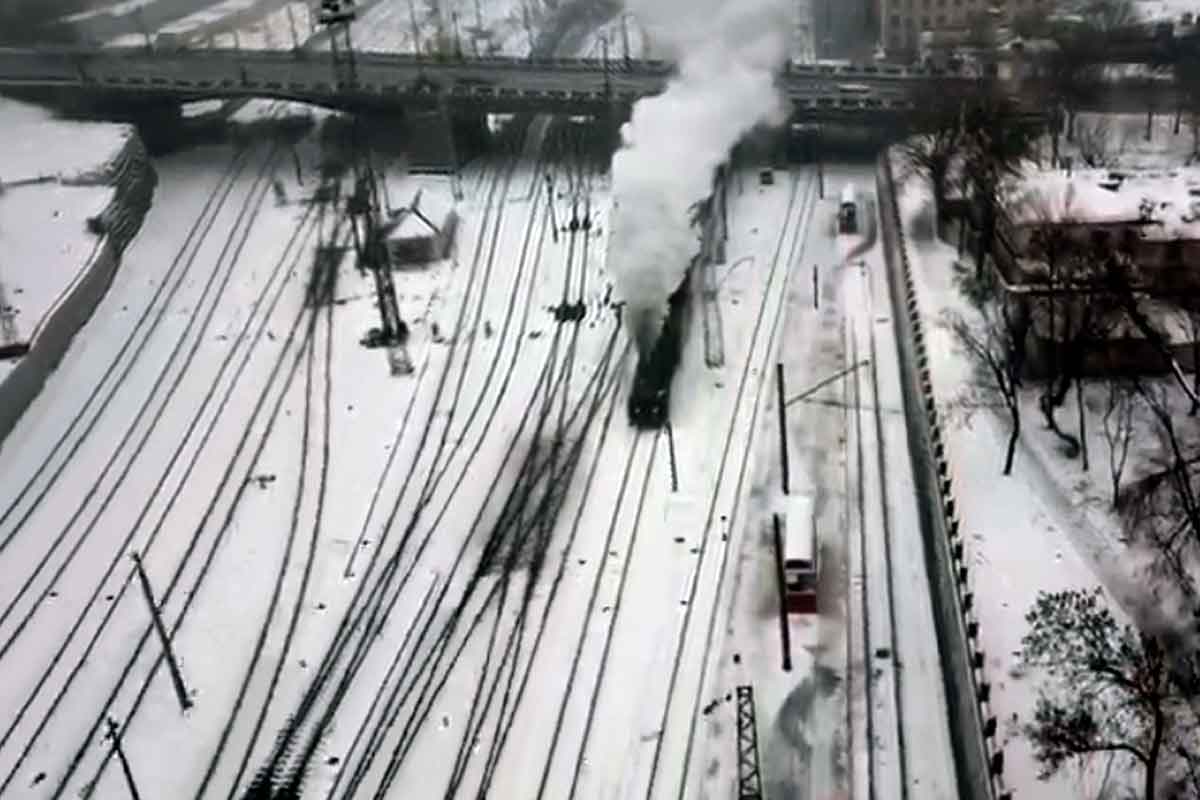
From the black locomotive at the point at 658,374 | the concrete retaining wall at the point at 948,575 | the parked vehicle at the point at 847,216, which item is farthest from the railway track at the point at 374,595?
the parked vehicle at the point at 847,216

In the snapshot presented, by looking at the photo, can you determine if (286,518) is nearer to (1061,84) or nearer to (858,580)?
(858,580)

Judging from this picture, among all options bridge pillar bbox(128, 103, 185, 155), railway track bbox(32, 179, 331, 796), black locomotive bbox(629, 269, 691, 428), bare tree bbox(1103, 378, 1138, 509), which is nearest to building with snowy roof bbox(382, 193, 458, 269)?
railway track bbox(32, 179, 331, 796)

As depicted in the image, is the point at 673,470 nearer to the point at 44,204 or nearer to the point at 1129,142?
the point at 1129,142

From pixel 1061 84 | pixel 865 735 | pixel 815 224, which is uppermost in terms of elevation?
pixel 1061 84

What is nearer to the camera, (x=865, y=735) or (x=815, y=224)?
(x=865, y=735)

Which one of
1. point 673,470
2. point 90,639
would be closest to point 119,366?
point 90,639

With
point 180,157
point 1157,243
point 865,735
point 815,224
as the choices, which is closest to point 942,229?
point 815,224

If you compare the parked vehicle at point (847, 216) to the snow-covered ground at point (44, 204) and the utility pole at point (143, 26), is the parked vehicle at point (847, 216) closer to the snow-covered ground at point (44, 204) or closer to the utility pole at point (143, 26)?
the snow-covered ground at point (44, 204)
